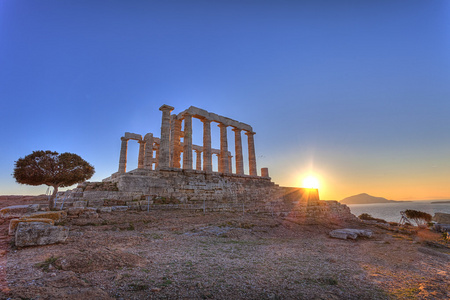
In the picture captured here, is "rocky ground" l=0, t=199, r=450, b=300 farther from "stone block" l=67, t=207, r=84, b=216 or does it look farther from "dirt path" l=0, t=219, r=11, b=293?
"stone block" l=67, t=207, r=84, b=216

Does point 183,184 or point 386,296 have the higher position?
point 183,184

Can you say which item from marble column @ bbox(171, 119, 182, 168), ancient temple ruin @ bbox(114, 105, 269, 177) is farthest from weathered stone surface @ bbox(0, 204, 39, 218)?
marble column @ bbox(171, 119, 182, 168)

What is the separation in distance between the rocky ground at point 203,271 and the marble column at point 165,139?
36.8 ft

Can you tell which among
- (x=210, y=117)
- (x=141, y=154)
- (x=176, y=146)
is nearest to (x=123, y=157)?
(x=141, y=154)

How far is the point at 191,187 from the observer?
59.5ft

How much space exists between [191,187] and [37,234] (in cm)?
1249

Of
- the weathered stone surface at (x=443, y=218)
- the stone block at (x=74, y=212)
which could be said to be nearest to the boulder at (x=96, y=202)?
the stone block at (x=74, y=212)

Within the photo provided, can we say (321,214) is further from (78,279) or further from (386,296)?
(78,279)

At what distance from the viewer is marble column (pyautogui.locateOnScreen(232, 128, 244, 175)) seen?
2501 cm

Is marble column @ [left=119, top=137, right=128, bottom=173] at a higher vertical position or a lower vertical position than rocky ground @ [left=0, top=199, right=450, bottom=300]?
higher

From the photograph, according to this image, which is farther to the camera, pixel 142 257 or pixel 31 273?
pixel 142 257

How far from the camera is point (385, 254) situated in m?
7.86

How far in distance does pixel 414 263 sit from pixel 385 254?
118 cm

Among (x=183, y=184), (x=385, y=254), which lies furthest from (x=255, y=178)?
(x=385, y=254)
